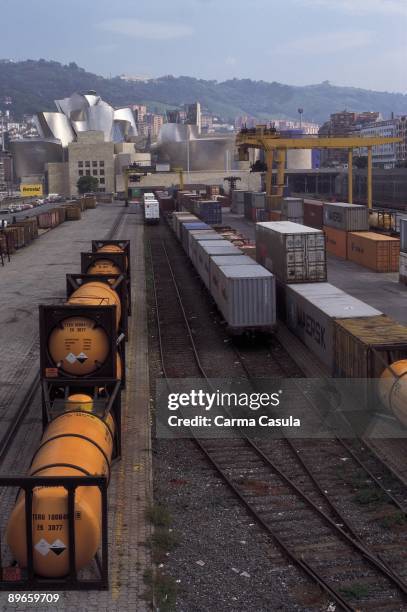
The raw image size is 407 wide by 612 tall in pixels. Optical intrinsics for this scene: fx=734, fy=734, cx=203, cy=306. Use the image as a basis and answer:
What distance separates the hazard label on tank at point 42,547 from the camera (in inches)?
484

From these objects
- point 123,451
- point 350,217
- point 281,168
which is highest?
point 281,168

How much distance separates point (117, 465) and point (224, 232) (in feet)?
142

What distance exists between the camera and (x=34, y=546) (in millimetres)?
12312

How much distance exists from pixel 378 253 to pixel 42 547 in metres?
45.1

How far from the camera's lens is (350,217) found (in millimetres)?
59000

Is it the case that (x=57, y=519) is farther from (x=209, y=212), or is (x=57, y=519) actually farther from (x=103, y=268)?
(x=209, y=212)

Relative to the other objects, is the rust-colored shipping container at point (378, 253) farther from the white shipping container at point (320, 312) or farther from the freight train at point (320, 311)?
the white shipping container at point (320, 312)

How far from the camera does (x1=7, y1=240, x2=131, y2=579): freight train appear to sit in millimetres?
12234

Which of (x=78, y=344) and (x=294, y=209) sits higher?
(x=294, y=209)

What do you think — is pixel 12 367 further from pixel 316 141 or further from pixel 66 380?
pixel 316 141

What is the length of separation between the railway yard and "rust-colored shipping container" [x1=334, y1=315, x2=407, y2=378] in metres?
0.14

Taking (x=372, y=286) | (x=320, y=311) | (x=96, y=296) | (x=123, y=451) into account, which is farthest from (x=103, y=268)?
(x=372, y=286)

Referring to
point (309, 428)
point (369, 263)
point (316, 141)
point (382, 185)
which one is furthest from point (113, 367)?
point (382, 185)

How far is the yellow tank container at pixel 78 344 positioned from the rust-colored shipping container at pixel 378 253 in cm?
3817
